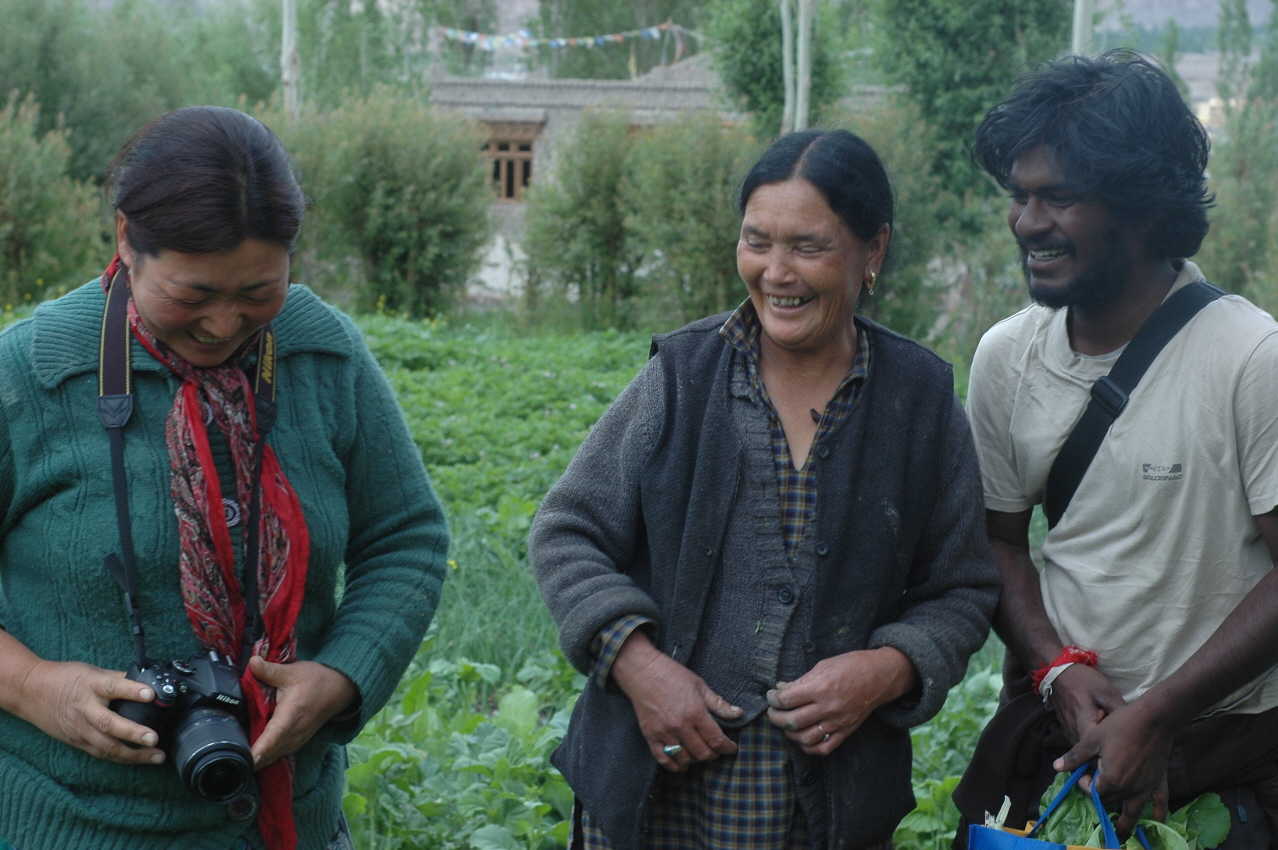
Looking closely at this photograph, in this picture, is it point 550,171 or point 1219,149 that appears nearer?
point 1219,149

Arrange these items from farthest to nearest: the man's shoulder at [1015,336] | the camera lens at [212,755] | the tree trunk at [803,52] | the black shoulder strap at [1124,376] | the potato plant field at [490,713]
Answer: the tree trunk at [803,52], the potato plant field at [490,713], the man's shoulder at [1015,336], the black shoulder strap at [1124,376], the camera lens at [212,755]

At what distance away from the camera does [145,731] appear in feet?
6.03

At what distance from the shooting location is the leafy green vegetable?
2178mm

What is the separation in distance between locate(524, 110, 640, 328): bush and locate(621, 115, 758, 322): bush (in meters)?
0.70

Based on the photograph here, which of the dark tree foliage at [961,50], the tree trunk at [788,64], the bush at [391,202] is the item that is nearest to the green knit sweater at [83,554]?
the bush at [391,202]

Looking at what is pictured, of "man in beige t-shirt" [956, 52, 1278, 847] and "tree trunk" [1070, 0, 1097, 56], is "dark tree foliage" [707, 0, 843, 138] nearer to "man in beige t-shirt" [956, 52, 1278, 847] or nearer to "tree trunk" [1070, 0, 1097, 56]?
"tree trunk" [1070, 0, 1097, 56]

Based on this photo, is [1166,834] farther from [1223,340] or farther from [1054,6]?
[1054,6]

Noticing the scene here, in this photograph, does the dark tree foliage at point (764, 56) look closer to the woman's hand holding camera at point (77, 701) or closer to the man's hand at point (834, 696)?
the man's hand at point (834, 696)

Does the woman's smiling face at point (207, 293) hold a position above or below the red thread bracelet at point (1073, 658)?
above

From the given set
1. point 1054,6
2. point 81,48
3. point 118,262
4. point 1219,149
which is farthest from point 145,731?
point 81,48

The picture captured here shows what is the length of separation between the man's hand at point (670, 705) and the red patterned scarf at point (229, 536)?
0.58 m

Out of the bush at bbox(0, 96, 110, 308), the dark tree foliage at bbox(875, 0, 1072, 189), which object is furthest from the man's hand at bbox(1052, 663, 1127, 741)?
the dark tree foliage at bbox(875, 0, 1072, 189)

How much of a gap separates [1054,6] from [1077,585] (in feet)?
59.7

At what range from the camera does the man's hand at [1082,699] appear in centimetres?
220
